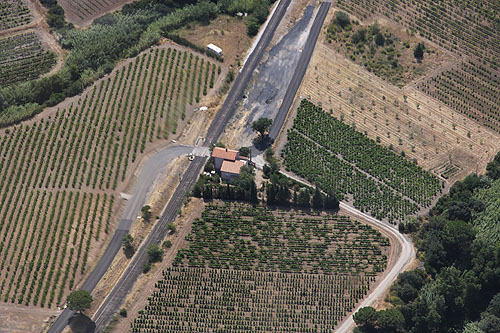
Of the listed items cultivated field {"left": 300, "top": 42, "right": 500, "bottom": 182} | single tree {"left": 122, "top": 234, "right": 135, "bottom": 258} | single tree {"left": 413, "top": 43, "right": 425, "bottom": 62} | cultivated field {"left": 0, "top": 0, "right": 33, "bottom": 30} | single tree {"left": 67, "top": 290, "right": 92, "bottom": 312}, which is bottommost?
single tree {"left": 67, "top": 290, "right": 92, "bottom": 312}

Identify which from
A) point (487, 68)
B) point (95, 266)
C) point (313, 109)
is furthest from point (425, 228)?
point (95, 266)

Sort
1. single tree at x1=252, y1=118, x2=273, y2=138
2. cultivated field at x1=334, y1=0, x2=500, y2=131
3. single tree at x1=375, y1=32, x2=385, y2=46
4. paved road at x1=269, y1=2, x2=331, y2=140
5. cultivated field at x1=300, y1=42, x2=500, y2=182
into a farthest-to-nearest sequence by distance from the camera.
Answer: single tree at x1=375, y1=32, x2=385, y2=46 < cultivated field at x1=334, y1=0, x2=500, y2=131 < paved road at x1=269, y1=2, x2=331, y2=140 < cultivated field at x1=300, y1=42, x2=500, y2=182 < single tree at x1=252, y1=118, x2=273, y2=138

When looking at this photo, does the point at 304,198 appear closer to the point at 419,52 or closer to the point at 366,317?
the point at 366,317

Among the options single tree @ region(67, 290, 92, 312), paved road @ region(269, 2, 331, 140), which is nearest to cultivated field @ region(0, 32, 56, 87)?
paved road @ region(269, 2, 331, 140)

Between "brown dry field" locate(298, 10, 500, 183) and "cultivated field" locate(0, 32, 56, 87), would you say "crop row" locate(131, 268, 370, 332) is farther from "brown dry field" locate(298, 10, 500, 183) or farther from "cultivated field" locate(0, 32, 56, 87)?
"cultivated field" locate(0, 32, 56, 87)

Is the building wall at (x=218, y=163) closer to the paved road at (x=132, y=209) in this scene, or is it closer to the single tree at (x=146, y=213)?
the paved road at (x=132, y=209)
